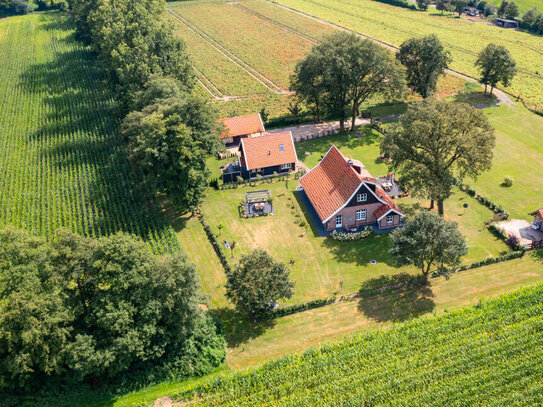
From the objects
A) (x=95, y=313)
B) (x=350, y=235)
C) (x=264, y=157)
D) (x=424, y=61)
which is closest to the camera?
(x=95, y=313)

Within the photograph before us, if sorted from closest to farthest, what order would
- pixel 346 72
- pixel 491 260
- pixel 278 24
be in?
1. pixel 491 260
2. pixel 346 72
3. pixel 278 24

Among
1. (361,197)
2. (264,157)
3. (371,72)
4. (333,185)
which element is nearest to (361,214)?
(361,197)

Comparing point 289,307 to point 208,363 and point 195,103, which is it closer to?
point 208,363

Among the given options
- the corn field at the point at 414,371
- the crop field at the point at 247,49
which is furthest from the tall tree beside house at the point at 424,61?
the corn field at the point at 414,371

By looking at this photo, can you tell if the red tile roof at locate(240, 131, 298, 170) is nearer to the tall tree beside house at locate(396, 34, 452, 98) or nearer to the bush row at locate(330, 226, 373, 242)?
the bush row at locate(330, 226, 373, 242)

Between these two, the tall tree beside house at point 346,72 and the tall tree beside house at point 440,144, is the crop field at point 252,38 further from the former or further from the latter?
the tall tree beside house at point 440,144

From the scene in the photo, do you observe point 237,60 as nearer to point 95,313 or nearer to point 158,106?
point 158,106
